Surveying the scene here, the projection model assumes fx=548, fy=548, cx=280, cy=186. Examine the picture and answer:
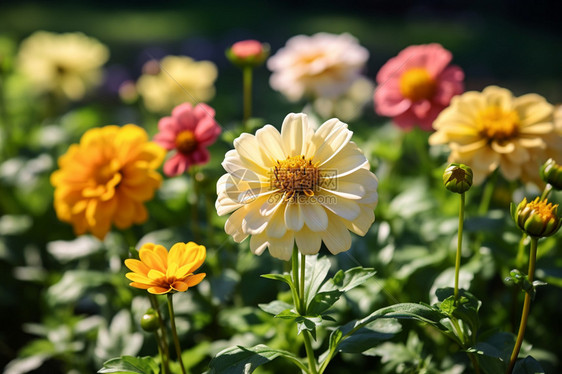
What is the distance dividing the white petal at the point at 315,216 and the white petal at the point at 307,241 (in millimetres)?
25

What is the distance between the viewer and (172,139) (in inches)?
60.7

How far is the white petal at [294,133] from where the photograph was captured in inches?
45.3

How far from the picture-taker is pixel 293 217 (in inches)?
43.0

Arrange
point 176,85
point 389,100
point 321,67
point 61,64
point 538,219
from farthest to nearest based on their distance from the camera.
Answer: point 61,64, point 176,85, point 321,67, point 389,100, point 538,219

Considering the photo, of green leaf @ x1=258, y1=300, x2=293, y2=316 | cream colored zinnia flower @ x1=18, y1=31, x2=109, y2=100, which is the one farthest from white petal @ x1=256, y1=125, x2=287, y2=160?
cream colored zinnia flower @ x1=18, y1=31, x2=109, y2=100

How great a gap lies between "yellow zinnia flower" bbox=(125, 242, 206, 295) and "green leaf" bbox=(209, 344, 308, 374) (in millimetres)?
180

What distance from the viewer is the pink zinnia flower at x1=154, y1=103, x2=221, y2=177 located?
1514 mm

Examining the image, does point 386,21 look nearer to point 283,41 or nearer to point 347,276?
point 283,41

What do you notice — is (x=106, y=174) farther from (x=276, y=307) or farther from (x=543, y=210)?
(x=543, y=210)

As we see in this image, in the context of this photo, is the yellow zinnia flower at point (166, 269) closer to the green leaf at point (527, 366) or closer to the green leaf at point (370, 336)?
the green leaf at point (370, 336)

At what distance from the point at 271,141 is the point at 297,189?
0.11m

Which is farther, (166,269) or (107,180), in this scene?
(107,180)

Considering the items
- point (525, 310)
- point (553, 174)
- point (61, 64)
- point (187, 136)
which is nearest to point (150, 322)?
point (187, 136)

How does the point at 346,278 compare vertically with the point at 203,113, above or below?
below
